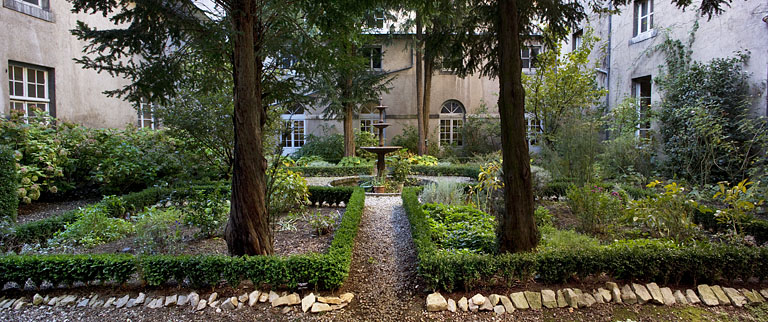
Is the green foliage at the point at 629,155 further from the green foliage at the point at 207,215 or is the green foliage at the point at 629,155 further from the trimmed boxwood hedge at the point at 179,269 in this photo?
the green foliage at the point at 207,215

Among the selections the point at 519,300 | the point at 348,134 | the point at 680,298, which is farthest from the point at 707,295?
the point at 348,134

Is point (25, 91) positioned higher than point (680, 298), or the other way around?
point (25, 91)

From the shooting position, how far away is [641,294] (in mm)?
3295

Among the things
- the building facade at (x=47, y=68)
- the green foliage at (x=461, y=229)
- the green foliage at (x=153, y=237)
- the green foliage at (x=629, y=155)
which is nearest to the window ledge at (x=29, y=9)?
the building facade at (x=47, y=68)

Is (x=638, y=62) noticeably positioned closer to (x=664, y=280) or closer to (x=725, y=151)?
(x=725, y=151)

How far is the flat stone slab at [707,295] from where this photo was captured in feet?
10.6

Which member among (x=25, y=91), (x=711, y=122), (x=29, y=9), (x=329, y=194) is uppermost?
(x=29, y=9)

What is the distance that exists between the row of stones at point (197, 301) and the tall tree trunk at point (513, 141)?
174cm

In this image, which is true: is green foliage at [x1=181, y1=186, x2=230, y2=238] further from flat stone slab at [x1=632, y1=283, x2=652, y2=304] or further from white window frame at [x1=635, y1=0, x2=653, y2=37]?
white window frame at [x1=635, y1=0, x2=653, y2=37]

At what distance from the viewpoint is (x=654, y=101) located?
1008 centimetres

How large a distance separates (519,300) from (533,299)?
0.12 meters

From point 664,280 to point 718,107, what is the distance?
641 centimetres

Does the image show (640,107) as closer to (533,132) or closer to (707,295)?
(533,132)

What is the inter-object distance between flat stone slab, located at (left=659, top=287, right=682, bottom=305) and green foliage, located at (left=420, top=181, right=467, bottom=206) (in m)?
3.38
